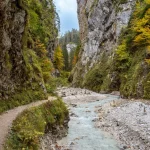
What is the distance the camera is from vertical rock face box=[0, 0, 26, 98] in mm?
16188

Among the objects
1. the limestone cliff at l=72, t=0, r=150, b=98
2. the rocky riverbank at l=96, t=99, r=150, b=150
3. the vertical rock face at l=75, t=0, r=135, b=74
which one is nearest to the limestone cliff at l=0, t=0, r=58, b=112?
the rocky riverbank at l=96, t=99, r=150, b=150

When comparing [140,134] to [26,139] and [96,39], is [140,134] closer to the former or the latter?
[26,139]

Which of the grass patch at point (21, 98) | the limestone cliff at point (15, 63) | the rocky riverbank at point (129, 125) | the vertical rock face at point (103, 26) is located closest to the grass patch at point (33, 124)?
the grass patch at point (21, 98)

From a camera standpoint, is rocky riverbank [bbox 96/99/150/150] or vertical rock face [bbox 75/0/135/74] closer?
rocky riverbank [bbox 96/99/150/150]

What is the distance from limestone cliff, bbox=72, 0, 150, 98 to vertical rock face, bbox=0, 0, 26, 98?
17582 millimetres

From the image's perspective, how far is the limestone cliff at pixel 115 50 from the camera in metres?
37.7

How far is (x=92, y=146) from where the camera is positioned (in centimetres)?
1631

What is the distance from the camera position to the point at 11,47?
18.9 meters

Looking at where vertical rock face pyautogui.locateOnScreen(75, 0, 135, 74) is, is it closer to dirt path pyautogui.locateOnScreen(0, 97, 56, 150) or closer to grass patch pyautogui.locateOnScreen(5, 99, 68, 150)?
grass patch pyautogui.locateOnScreen(5, 99, 68, 150)

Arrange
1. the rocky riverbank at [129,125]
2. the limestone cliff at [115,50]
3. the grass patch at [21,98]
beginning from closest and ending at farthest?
1. the grass patch at [21,98]
2. the rocky riverbank at [129,125]
3. the limestone cliff at [115,50]

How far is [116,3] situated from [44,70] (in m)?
39.3

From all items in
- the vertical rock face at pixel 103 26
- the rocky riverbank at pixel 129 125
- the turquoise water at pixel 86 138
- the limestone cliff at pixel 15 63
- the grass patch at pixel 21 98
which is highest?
the vertical rock face at pixel 103 26

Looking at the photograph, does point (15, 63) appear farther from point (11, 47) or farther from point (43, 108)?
point (43, 108)

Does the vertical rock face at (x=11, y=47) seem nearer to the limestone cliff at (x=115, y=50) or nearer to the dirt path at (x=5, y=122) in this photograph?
the dirt path at (x=5, y=122)
